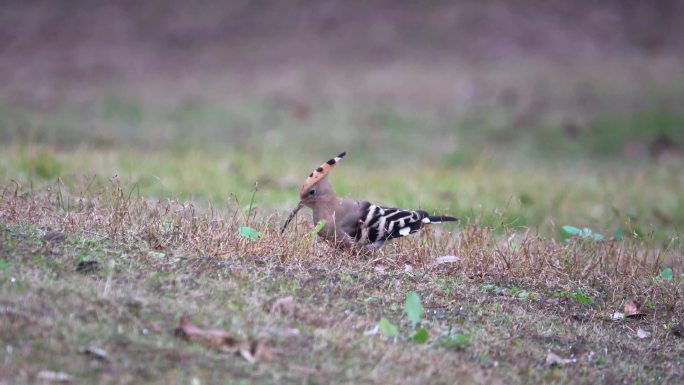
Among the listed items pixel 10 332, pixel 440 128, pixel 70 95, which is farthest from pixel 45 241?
pixel 70 95

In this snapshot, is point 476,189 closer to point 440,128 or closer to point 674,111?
point 440,128

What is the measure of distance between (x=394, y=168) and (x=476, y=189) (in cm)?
199

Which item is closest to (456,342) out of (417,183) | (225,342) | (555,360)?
(555,360)

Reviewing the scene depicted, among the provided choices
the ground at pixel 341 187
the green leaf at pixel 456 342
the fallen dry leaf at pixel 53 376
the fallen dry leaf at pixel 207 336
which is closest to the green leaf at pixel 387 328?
the ground at pixel 341 187

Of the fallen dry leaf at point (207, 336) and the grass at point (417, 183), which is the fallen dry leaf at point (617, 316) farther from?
the fallen dry leaf at point (207, 336)

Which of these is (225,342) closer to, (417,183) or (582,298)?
(582,298)

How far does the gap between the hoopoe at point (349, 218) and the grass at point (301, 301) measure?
15 centimetres

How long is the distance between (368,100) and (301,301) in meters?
10.7

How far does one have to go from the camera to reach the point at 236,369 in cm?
363

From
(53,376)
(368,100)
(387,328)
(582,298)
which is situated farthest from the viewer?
(368,100)

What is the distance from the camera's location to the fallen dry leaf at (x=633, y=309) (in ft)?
16.8

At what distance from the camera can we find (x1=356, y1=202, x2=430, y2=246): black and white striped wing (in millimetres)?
5496

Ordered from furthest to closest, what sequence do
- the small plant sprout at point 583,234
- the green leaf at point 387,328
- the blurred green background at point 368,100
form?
the blurred green background at point 368,100 < the small plant sprout at point 583,234 < the green leaf at point 387,328

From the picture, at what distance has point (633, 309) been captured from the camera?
5.16 meters
